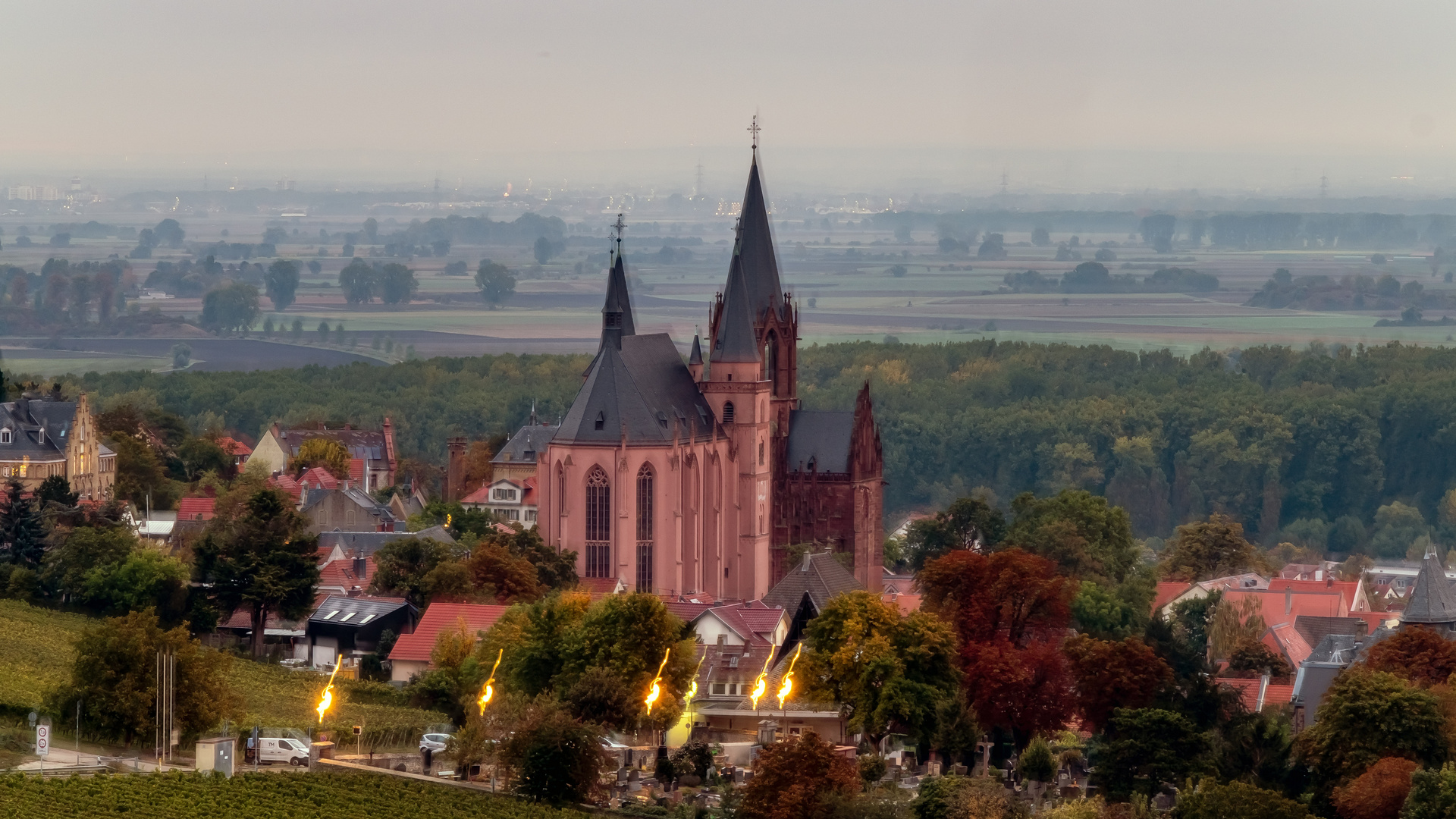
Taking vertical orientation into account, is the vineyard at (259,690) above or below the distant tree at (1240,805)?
below

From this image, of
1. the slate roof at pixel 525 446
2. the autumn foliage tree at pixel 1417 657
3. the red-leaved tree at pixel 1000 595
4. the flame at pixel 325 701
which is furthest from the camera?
the slate roof at pixel 525 446

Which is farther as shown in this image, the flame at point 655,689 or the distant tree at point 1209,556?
the distant tree at point 1209,556

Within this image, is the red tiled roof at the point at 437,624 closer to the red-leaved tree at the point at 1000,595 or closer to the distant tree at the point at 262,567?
the distant tree at the point at 262,567

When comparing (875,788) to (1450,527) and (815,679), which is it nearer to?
(815,679)

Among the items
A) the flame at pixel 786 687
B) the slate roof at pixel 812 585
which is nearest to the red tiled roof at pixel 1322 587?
the slate roof at pixel 812 585

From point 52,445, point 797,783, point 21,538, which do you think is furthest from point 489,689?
point 52,445

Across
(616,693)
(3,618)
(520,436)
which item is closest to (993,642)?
(616,693)

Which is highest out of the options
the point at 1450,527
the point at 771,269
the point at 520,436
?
the point at 771,269
